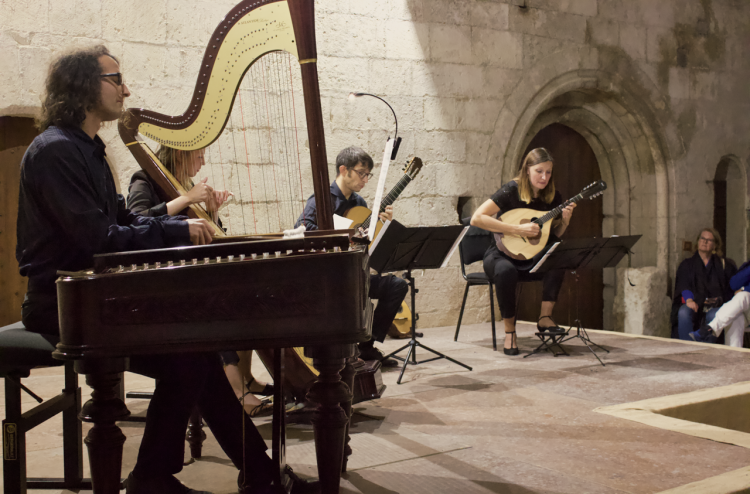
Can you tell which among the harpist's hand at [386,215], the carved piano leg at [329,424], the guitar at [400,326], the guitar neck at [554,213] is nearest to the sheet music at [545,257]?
the guitar neck at [554,213]

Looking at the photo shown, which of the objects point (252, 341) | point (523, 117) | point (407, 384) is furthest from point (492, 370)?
point (523, 117)

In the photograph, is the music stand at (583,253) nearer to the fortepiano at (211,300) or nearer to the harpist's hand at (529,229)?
the harpist's hand at (529,229)

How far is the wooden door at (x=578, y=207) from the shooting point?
752 cm

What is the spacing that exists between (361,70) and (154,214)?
3829 mm

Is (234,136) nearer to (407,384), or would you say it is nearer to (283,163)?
(283,163)

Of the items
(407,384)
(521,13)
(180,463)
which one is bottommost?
(407,384)

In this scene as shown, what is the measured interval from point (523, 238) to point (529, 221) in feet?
0.49

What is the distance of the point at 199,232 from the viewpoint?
6.03ft

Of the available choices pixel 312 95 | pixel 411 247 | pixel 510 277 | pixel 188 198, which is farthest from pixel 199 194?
pixel 510 277

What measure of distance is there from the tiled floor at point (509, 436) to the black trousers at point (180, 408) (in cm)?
34

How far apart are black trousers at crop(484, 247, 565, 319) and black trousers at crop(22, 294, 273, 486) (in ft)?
9.97

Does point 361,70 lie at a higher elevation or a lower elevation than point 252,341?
higher

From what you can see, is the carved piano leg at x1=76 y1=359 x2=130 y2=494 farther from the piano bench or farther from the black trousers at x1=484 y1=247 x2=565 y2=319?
the black trousers at x1=484 y1=247 x2=565 y2=319

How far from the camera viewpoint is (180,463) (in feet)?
5.86
